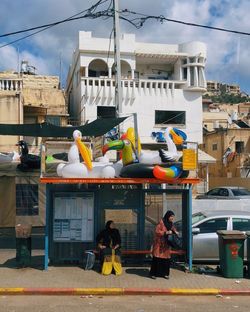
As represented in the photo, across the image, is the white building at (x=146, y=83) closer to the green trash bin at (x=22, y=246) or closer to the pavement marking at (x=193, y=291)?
the green trash bin at (x=22, y=246)

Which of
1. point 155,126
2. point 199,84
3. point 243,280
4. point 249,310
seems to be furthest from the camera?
point 199,84

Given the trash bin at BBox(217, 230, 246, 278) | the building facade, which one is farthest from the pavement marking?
the building facade

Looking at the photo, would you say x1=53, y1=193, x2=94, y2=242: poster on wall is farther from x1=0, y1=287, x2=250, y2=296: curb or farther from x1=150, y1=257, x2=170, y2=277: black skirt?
x1=0, y1=287, x2=250, y2=296: curb

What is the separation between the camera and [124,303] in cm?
904

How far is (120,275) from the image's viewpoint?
1100 centimetres

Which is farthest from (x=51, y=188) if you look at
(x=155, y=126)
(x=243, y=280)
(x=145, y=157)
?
(x=155, y=126)

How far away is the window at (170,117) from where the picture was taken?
105 ft

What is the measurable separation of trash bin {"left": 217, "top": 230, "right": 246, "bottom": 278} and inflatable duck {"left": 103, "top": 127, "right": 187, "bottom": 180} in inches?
71.4

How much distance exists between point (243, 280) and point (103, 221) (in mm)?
3650

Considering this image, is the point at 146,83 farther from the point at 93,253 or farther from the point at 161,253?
the point at 161,253

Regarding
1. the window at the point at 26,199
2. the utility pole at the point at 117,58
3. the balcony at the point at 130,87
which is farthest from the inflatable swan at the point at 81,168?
the balcony at the point at 130,87

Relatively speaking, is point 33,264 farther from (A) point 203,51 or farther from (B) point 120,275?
(A) point 203,51

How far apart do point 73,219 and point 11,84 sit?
18677mm

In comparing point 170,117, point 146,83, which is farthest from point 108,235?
point 170,117
